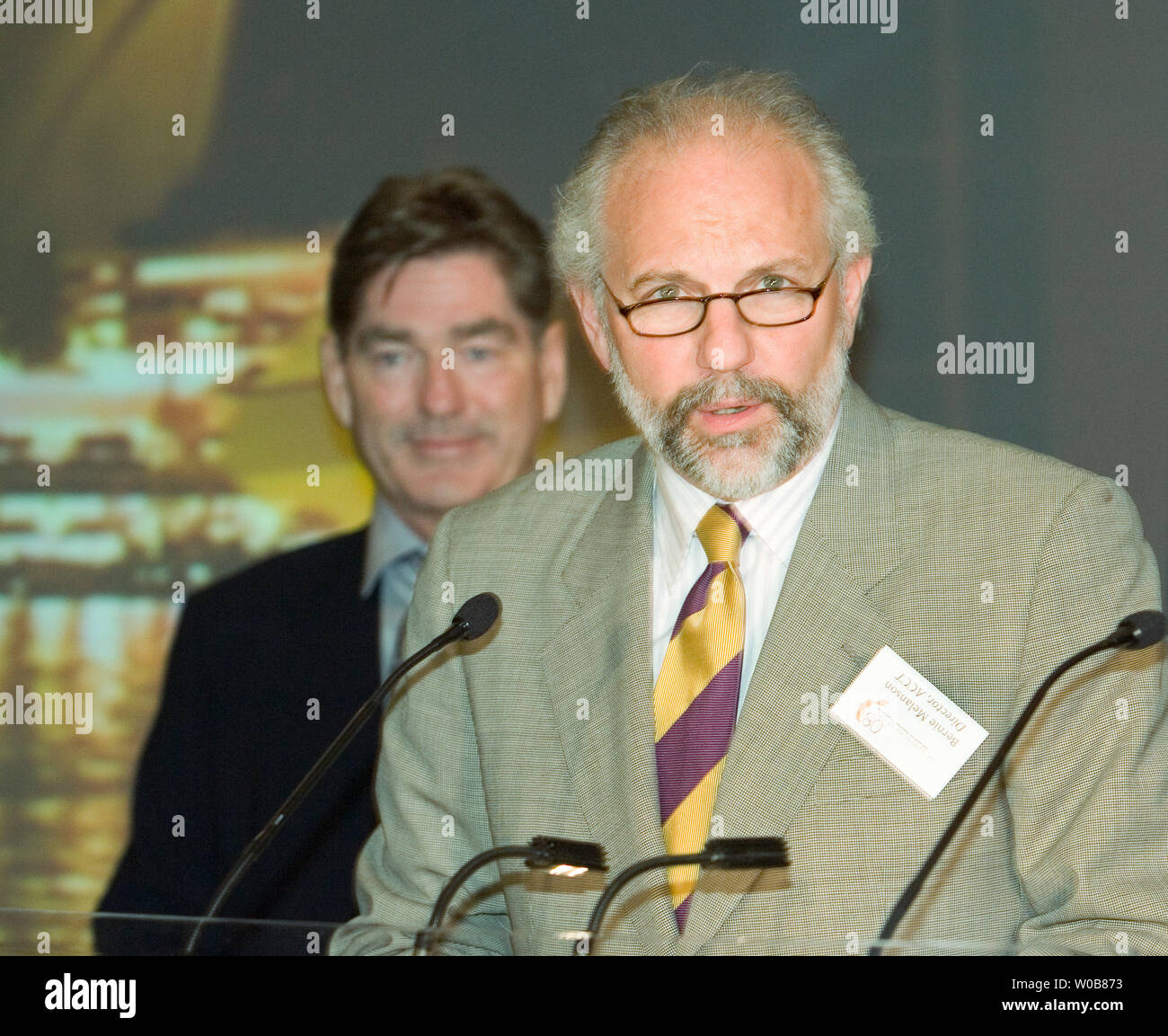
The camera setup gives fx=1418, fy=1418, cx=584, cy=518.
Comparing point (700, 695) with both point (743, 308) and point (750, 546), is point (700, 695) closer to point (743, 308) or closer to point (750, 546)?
point (750, 546)

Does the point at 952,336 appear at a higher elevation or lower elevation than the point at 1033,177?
lower

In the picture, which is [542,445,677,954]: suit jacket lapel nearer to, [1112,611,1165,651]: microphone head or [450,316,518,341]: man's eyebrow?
[1112,611,1165,651]: microphone head

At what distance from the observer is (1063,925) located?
63.7 inches

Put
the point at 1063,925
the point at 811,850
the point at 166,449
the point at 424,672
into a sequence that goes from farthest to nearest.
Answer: the point at 166,449 → the point at 424,672 → the point at 811,850 → the point at 1063,925

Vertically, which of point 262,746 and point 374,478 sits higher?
point 374,478

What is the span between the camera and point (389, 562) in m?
3.38

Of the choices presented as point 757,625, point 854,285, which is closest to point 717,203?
point 854,285

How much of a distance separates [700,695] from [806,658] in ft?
0.52

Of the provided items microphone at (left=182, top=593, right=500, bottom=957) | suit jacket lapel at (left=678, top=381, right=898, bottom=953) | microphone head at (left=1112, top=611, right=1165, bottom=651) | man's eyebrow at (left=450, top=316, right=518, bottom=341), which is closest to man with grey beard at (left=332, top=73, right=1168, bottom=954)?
suit jacket lapel at (left=678, top=381, right=898, bottom=953)

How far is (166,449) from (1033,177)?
2.14 metres

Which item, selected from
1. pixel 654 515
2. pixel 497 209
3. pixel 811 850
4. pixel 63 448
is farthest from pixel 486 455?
pixel 811 850
